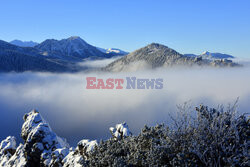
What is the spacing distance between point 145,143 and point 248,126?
494 cm

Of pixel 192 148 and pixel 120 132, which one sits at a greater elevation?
pixel 192 148

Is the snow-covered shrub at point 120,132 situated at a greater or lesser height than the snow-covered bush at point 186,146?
lesser

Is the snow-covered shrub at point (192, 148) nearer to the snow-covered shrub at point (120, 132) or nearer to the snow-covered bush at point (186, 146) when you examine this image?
the snow-covered bush at point (186, 146)

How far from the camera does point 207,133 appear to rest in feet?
27.1

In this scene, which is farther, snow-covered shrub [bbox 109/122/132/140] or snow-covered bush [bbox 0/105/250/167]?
snow-covered shrub [bbox 109/122/132/140]

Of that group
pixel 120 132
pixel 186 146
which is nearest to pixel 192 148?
pixel 186 146

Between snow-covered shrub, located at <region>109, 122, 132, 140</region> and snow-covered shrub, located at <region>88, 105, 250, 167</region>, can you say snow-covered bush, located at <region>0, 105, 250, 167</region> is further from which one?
snow-covered shrub, located at <region>109, 122, 132, 140</region>

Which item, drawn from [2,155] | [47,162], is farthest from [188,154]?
[2,155]

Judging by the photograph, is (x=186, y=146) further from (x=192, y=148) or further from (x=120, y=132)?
(x=120, y=132)

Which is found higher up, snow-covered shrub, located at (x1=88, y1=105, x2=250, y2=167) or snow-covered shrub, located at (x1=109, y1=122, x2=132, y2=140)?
snow-covered shrub, located at (x1=88, y1=105, x2=250, y2=167)

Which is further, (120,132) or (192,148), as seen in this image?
(120,132)

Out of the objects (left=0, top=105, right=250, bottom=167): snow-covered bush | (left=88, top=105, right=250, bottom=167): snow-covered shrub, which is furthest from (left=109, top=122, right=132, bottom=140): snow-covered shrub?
(left=88, top=105, right=250, bottom=167): snow-covered shrub

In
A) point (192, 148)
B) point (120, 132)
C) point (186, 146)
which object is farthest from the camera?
point (120, 132)

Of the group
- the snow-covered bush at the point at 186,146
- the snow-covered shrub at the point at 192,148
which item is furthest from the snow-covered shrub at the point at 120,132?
the snow-covered shrub at the point at 192,148
